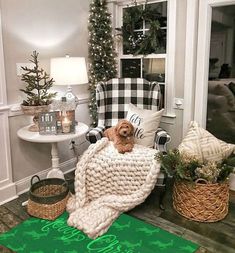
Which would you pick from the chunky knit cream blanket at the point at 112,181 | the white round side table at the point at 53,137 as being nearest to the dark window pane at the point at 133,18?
the white round side table at the point at 53,137

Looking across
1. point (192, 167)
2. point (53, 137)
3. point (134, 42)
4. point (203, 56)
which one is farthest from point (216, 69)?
point (53, 137)

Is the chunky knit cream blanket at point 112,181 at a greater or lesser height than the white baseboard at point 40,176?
greater

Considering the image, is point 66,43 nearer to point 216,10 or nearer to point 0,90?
point 0,90

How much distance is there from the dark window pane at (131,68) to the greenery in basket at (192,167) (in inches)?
54.9

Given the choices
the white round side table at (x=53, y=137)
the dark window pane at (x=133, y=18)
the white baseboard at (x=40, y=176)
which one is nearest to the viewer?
the white round side table at (x=53, y=137)

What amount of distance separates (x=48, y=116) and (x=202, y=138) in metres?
1.41

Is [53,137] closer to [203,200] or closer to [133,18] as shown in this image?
[203,200]

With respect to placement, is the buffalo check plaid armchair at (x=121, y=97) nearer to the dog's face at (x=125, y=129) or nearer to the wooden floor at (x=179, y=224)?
the dog's face at (x=125, y=129)

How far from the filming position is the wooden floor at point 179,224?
202 cm

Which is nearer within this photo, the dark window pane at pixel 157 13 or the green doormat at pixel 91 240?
the green doormat at pixel 91 240

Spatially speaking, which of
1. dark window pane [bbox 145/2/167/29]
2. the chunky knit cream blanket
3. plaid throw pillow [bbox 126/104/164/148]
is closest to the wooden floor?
the chunky knit cream blanket

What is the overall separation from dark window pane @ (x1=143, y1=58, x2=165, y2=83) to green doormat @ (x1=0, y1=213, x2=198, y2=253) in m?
1.69

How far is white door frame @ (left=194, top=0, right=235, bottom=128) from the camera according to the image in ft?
8.86

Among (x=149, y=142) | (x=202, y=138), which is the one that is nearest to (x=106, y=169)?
(x=149, y=142)
